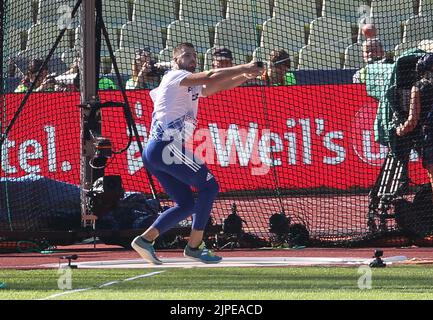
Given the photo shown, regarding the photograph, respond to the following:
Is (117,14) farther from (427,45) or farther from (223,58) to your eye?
(427,45)

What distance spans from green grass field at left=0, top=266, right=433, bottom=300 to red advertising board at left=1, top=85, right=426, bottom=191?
5.07 meters

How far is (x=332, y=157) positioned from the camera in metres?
16.7

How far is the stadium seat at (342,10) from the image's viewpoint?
Result: 1774 cm

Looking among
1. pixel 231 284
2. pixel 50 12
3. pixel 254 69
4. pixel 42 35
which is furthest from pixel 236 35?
pixel 231 284

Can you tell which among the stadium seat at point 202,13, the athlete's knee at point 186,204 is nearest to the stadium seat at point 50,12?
the stadium seat at point 202,13

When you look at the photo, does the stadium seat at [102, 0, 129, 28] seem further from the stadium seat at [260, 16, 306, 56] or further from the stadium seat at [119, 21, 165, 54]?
the stadium seat at [260, 16, 306, 56]

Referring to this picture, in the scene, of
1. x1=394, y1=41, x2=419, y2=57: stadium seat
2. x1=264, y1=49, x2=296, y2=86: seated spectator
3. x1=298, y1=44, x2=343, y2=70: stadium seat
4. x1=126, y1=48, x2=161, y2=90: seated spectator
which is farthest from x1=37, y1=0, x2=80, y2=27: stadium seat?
x1=394, y1=41, x2=419, y2=57: stadium seat

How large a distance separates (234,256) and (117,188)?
5.10 ft

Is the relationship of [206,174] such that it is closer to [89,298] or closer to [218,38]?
[89,298]

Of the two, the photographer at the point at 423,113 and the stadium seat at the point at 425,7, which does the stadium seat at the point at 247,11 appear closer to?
the stadium seat at the point at 425,7

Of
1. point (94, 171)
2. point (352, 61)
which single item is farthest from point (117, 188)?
point (352, 61)

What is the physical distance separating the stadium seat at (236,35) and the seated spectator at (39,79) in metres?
3.09

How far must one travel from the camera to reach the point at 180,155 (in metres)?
10.8
